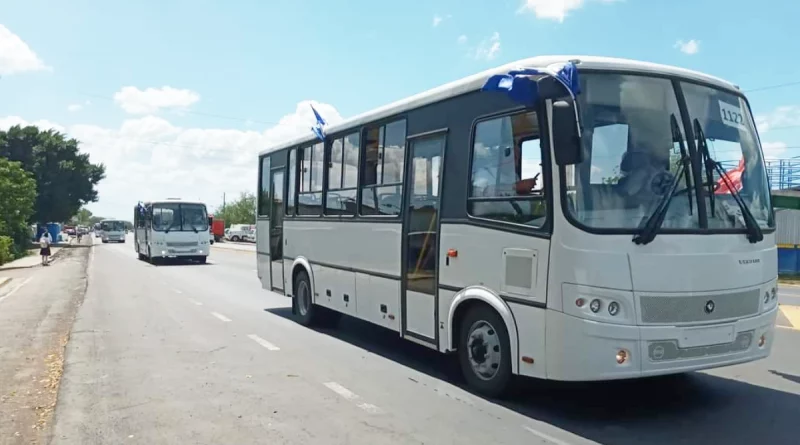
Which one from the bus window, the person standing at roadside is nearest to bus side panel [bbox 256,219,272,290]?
the bus window

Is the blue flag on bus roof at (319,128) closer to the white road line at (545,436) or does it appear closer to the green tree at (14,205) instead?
the white road line at (545,436)

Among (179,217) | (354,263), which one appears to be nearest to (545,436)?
(354,263)

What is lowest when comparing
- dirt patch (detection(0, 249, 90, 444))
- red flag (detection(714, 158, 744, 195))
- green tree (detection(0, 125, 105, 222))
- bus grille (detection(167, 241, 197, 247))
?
dirt patch (detection(0, 249, 90, 444))

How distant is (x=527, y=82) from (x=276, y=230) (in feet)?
25.1

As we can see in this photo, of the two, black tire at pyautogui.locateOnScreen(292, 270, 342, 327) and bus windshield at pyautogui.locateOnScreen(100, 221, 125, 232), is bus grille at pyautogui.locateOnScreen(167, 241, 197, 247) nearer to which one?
black tire at pyautogui.locateOnScreen(292, 270, 342, 327)

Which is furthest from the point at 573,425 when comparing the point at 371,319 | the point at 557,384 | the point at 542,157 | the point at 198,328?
the point at 198,328

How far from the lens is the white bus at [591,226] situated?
562 centimetres

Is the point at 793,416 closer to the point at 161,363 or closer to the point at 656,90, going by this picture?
the point at 656,90

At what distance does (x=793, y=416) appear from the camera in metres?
6.12

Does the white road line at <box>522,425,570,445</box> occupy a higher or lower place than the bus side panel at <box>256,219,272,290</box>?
lower

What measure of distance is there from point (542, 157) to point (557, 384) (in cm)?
276

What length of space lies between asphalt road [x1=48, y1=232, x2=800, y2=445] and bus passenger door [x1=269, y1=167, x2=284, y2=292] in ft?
6.69

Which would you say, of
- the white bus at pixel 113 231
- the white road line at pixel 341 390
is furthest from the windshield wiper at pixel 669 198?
the white bus at pixel 113 231

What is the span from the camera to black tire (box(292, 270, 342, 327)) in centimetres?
1125
